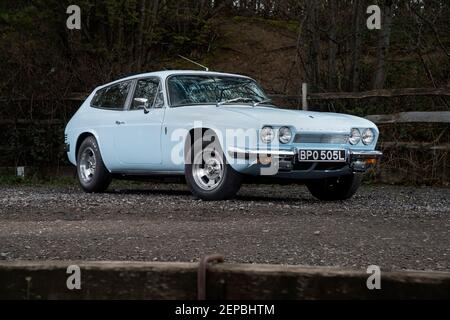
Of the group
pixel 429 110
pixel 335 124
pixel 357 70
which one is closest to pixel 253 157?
pixel 335 124

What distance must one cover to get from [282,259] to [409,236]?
1561 millimetres

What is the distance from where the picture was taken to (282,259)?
17.6ft

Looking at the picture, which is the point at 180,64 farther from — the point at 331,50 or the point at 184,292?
the point at 184,292

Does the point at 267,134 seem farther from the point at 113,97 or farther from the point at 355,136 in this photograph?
the point at 113,97

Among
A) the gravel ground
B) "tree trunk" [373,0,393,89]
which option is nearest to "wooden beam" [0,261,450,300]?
the gravel ground

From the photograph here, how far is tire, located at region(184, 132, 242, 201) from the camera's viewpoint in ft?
29.3

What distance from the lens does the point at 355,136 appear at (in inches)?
362

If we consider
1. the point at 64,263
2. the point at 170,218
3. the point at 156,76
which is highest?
the point at 156,76

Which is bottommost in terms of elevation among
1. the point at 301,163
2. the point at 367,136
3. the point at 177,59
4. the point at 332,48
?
the point at 301,163

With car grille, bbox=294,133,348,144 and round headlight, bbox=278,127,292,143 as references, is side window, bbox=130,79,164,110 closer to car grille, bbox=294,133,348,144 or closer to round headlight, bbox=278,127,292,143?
round headlight, bbox=278,127,292,143

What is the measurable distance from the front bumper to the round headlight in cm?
11

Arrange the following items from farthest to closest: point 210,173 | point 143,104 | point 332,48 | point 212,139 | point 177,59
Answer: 1. point 177,59
2. point 332,48
3. point 143,104
4. point 210,173
5. point 212,139

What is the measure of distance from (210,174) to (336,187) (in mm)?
1712

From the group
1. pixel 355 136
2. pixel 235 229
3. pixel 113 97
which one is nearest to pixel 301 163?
pixel 355 136
